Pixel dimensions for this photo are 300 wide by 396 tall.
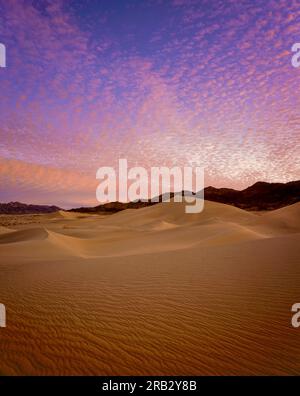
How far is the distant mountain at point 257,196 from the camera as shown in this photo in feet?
215

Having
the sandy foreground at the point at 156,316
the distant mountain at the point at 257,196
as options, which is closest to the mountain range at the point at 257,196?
the distant mountain at the point at 257,196

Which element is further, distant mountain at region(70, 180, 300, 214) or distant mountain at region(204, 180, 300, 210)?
distant mountain at region(70, 180, 300, 214)

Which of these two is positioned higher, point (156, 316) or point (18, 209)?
point (18, 209)

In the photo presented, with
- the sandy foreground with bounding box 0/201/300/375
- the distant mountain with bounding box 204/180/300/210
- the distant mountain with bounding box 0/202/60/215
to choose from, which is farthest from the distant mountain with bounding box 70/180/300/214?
the sandy foreground with bounding box 0/201/300/375

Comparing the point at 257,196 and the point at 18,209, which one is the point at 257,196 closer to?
the point at 257,196

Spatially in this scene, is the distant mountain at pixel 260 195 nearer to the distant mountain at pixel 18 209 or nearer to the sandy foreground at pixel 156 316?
the sandy foreground at pixel 156 316

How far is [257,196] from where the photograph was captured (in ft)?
253

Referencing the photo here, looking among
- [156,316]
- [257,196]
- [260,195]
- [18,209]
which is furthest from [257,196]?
[18,209]

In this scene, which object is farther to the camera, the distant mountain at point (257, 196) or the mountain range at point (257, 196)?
the distant mountain at point (257, 196)

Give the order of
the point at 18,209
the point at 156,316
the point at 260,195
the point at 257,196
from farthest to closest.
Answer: the point at 18,209
the point at 260,195
the point at 257,196
the point at 156,316

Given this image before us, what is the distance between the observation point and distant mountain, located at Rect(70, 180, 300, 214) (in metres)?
65.6

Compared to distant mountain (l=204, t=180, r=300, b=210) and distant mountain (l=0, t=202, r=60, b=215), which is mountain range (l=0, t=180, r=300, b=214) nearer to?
distant mountain (l=204, t=180, r=300, b=210)
